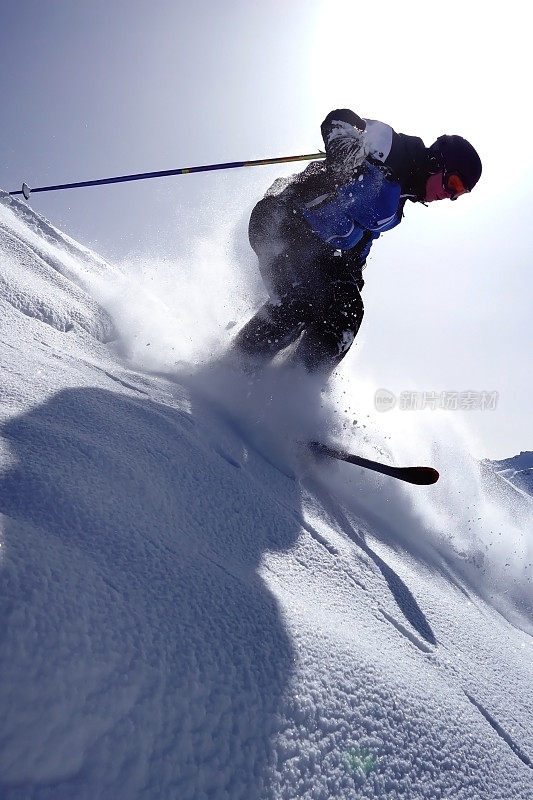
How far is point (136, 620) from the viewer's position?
925 mm

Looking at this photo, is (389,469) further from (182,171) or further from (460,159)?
(182,171)

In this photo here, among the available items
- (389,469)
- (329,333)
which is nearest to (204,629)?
(389,469)

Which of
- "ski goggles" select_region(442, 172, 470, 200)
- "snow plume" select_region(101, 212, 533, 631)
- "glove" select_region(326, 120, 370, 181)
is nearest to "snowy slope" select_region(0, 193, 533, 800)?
"snow plume" select_region(101, 212, 533, 631)

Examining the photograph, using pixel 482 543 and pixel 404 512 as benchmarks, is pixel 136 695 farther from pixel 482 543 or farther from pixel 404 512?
pixel 482 543

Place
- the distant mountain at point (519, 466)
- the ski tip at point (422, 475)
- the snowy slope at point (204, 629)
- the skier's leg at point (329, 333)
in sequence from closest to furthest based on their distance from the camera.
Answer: the snowy slope at point (204, 629)
the ski tip at point (422, 475)
the skier's leg at point (329, 333)
the distant mountain at point (519, 466)

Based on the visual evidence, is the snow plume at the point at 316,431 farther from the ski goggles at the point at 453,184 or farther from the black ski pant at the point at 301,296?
the ski goggles at the point at 453,184

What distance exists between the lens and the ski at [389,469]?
2924 millimetres

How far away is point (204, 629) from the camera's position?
1.02 meters

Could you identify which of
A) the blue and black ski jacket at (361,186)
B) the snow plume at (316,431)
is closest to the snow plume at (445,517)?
the snow plume at (316,431)

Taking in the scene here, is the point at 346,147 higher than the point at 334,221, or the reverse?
the point at 346,147

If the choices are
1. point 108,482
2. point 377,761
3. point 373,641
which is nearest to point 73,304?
point 108,482

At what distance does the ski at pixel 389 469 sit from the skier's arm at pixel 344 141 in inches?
88.0

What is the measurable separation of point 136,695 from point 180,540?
0.60 m

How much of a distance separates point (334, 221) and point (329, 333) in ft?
3.11
